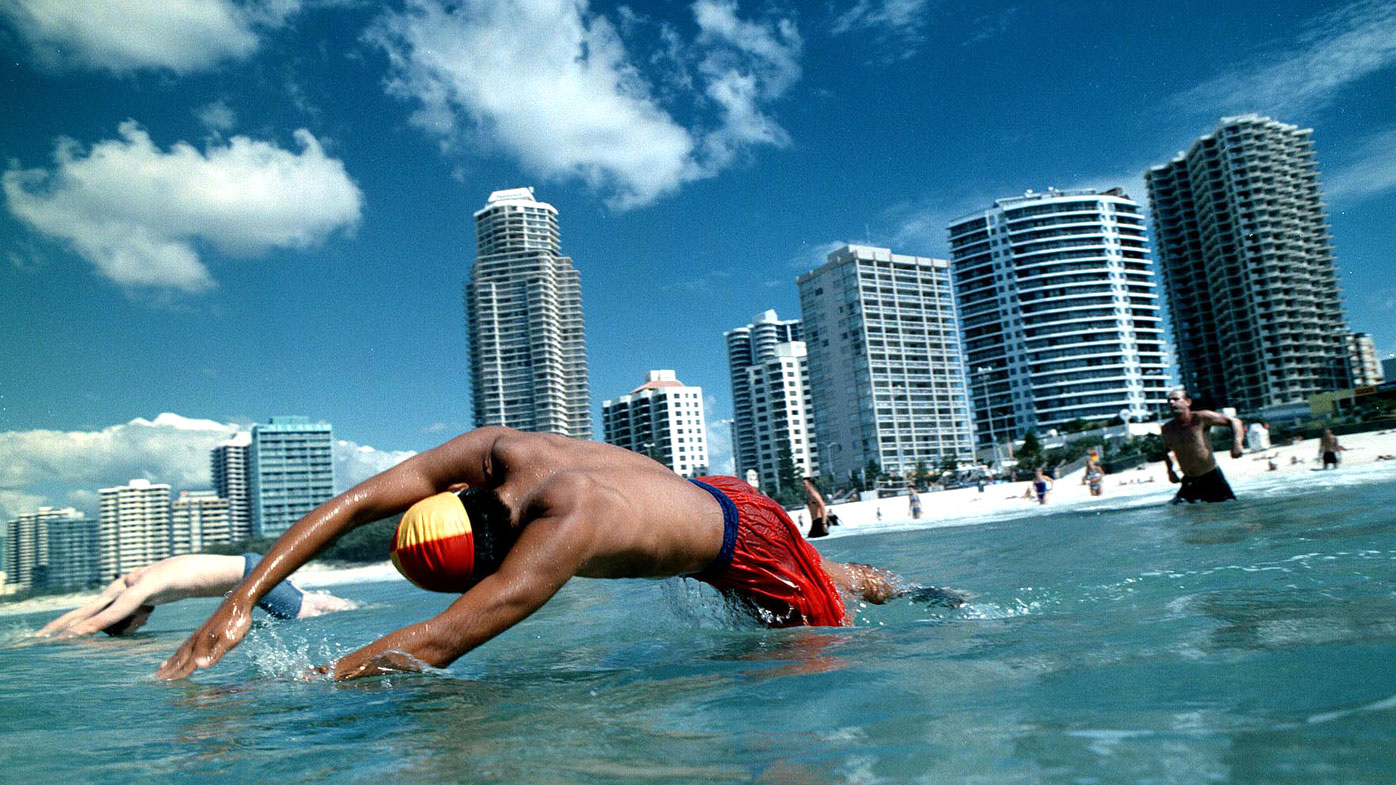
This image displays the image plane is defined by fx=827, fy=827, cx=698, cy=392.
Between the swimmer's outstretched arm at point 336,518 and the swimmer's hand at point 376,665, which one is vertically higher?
the swimmer's outstretched arm at point 336,518

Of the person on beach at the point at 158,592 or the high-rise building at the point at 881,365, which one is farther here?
the high-rise building at the point at 881,365

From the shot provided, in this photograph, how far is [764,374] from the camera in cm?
12338

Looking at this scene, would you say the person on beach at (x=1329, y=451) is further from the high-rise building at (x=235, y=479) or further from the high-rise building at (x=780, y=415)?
the high-rise building at (x=235, y=479)

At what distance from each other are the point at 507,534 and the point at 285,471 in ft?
384

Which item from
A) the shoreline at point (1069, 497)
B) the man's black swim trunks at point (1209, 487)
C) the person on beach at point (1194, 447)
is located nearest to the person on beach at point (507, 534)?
the person on beach at point (1194, 447)

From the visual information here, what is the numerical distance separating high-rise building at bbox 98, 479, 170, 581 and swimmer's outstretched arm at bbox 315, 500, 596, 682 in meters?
117

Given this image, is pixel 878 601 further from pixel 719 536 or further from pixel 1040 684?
pixel 1040 684

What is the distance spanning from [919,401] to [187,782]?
355 ft

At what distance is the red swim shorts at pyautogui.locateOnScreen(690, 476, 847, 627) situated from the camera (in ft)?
11.1

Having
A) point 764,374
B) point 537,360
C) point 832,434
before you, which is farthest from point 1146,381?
point 537,360

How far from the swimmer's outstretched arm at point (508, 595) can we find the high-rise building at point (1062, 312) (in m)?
102

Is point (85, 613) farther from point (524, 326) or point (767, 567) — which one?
point (524, 326)

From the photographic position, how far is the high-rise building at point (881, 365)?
10238 cm

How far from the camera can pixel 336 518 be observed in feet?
9.78
